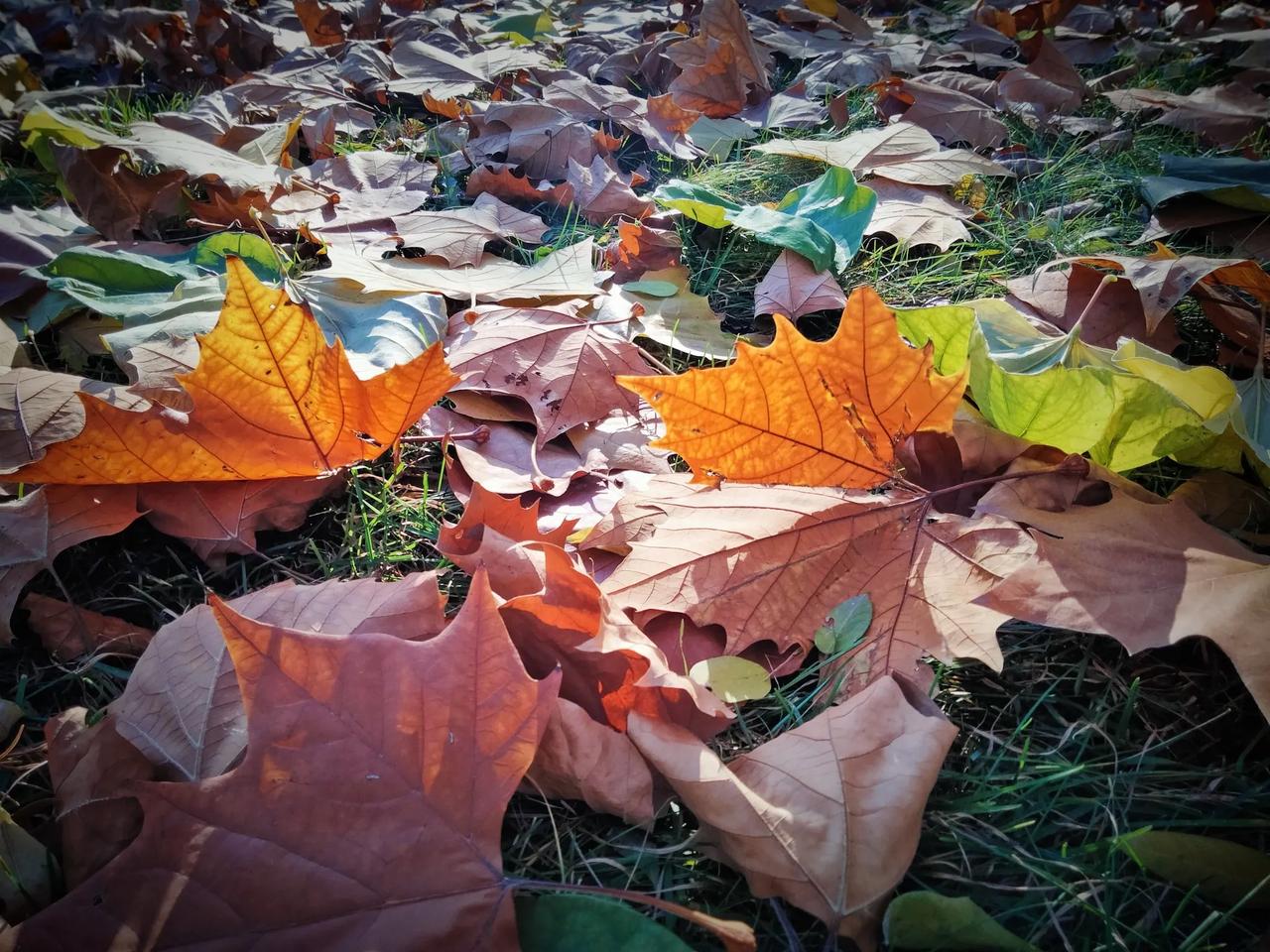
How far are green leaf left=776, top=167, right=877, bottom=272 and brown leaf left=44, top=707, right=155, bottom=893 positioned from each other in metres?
1.34

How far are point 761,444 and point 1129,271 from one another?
28.6 inches

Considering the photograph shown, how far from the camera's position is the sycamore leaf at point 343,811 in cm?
63

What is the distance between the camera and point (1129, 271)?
1.22m

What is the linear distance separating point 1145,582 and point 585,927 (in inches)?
26.6

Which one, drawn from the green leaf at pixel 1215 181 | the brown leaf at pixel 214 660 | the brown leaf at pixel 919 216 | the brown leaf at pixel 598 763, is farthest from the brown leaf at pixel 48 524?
the green leaf at pixel 1215 181

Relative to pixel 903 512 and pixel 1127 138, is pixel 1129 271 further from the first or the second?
pixel 1127 138

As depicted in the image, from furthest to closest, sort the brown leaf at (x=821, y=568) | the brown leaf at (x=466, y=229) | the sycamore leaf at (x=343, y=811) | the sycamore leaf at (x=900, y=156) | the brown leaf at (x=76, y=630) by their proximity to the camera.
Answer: the sycamore leaf at (x=900, y=156) → the brown leaf at (x=466, y=229) → the brown leaf at (x=76, y=630) → the brown leaf at (x=821, y=568) → the sycamore leaf at (x=343, y=811)

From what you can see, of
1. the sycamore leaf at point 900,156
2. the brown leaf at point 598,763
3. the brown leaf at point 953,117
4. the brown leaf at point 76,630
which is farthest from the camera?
the brown leaf at point 953,117

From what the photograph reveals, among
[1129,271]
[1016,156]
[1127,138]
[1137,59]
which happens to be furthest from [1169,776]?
[1137,59]

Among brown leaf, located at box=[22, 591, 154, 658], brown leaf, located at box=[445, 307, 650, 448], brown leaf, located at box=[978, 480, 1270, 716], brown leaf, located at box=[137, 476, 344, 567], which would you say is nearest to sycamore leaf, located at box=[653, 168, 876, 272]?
brown leaf, located at box=[445, 307, 650, 448]

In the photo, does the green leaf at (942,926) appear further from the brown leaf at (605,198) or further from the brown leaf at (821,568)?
the brown leaf at (605,198)

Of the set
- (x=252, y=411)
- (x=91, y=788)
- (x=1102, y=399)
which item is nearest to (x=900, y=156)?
(x=1102, y=399)

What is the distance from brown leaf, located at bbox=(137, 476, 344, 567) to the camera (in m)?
1.06

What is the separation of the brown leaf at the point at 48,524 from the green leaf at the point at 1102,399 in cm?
115
